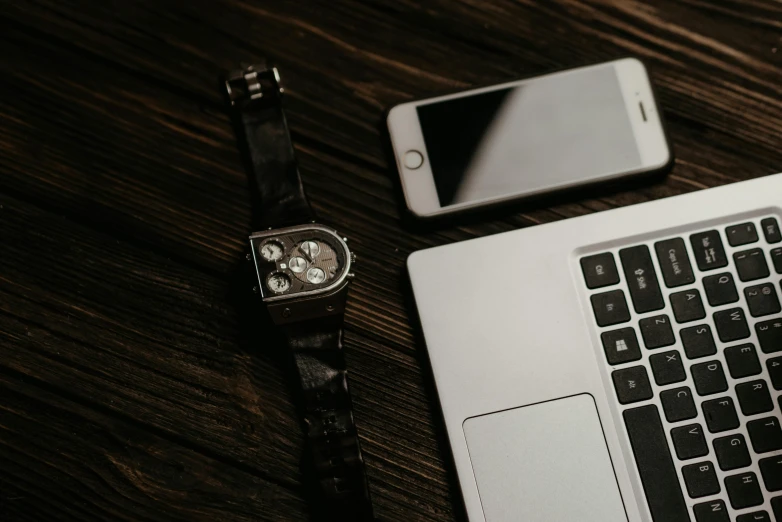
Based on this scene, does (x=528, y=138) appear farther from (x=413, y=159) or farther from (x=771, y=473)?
(x=771, y=473)

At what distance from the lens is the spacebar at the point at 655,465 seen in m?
0.48

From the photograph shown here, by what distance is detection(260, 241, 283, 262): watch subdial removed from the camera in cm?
51

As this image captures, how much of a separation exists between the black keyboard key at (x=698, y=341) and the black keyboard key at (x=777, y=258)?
68mm

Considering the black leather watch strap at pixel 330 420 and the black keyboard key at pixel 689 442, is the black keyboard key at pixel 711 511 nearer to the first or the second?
the black keyboard key at pixel 689 442

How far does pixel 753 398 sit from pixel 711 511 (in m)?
0.08

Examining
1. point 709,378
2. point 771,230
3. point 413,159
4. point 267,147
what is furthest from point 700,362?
point 267,147

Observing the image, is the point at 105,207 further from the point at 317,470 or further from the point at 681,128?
the point at 681,128

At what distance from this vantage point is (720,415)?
0.49 meters

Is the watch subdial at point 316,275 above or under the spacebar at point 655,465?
above

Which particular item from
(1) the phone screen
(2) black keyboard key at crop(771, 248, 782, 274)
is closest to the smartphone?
(1) the phone screen

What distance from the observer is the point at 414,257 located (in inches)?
20.6

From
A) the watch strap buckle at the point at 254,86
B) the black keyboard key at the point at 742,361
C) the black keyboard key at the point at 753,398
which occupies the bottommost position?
the black keyboard key at the point at 753,398

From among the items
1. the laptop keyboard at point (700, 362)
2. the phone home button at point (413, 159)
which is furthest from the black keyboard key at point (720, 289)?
the phone home button at point (413, 159)

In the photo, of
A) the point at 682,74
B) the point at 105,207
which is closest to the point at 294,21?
the point at 105,207
